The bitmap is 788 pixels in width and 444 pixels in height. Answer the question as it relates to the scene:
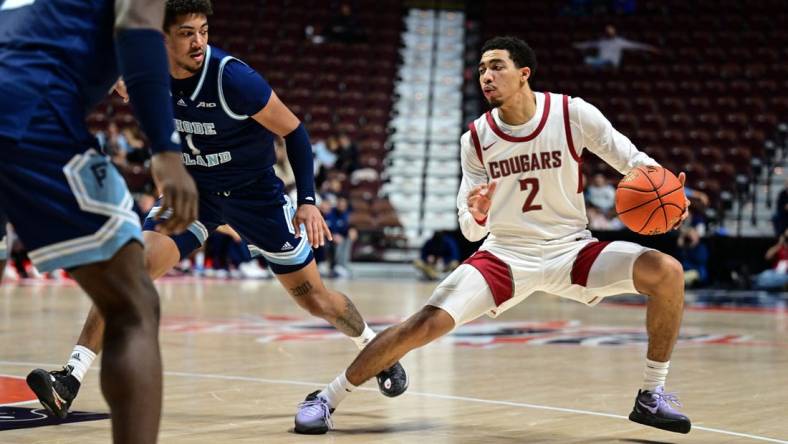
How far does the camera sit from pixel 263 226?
5.24m

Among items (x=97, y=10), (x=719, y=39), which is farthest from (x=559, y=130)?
(x=719, y=39)

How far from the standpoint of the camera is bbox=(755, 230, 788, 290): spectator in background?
1419 centimetres

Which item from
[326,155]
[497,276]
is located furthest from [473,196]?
[326,155]

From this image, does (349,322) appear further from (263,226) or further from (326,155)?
(326,155)

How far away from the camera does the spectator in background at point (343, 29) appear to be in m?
21.4

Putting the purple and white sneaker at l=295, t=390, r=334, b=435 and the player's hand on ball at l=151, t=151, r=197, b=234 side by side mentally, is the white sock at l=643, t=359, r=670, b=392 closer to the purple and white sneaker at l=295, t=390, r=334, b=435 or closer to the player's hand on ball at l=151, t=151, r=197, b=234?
the purple and white sneaker at l=295, t=390, r=334, b=435

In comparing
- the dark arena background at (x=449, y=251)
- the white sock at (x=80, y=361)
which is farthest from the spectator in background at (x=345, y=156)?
the white sock at (x=80, y=361)

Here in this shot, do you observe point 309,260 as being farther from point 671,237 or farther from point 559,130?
point 671,237

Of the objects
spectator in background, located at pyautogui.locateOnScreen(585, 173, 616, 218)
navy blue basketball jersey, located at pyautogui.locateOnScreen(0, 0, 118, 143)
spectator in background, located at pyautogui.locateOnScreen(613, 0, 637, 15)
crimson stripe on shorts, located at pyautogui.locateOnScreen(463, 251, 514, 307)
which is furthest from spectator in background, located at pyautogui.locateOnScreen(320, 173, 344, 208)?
navy blue basketball jersey, located at pyautogui.locateOnScreen(0, 0, 118, 143)

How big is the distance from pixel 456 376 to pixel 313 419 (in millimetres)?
1815

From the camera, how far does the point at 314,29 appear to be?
2202cm

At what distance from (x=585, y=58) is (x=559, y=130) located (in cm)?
1668

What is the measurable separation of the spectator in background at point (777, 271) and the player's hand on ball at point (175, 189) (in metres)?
12.5

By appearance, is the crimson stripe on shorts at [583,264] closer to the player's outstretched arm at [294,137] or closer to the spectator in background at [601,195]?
the player's outstretched arm at [294,137]
